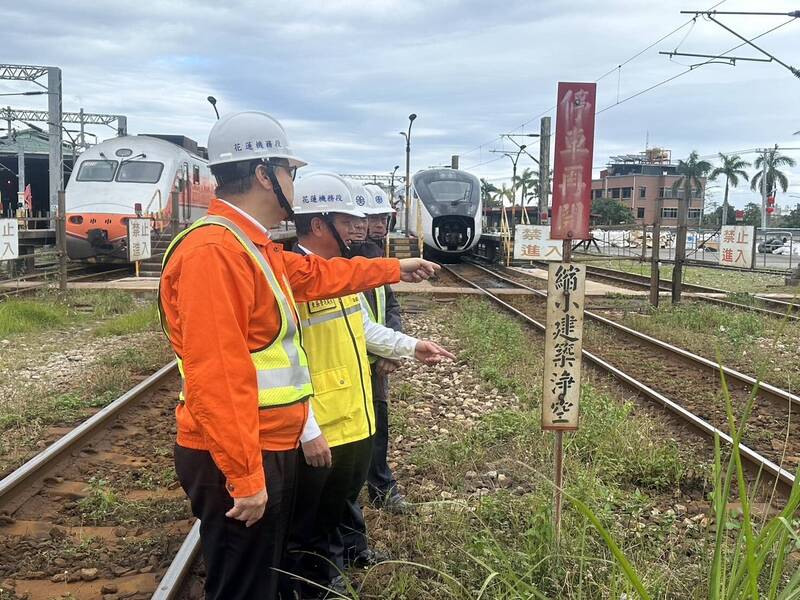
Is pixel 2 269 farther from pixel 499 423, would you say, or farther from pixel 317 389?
pixel 317 389

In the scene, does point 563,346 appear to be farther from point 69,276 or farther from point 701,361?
point 69,276

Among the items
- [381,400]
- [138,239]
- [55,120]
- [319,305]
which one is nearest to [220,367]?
[319,305]

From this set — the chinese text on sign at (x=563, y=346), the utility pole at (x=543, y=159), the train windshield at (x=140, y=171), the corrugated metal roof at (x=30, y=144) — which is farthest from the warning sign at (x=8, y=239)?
the corrugated metal roof at (x=30, y=144)

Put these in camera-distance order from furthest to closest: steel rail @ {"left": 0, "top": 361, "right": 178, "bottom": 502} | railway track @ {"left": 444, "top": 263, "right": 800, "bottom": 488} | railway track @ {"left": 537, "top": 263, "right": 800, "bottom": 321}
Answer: railway track @ {"left": 537, "top": 263, "right": 800, "bottom": 321}
railway track @ {"left": 444, "top": 263, "right": 800, "bottom": 488}
steel rail @ {"left": 0, "top": 361, "right": 178, "bottom": 502}

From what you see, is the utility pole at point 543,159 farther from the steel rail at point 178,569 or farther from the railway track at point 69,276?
the steel rail at point 178,569

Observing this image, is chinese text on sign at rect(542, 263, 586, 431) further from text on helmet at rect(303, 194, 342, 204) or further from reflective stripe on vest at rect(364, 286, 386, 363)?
text on helmet at rect(303, 194, 342, 204)

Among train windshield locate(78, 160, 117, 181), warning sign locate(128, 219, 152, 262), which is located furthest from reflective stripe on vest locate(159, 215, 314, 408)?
train windshield locate(78, 160, 117, 181)

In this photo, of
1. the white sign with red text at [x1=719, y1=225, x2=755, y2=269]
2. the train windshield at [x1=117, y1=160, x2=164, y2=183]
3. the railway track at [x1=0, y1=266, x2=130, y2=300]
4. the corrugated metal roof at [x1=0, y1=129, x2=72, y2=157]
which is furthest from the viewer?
the corrugated metal roof at [x1=0, y1=129, x2=72, y2=157]

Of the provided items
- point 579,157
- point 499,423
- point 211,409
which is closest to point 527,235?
point 499,423

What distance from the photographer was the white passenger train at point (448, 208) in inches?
893

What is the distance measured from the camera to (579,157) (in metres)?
3.53

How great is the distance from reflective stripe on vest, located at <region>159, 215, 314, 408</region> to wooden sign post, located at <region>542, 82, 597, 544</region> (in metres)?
1.47

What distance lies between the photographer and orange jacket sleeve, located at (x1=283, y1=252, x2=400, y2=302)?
105 inches

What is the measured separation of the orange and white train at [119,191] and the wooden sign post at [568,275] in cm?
1538
